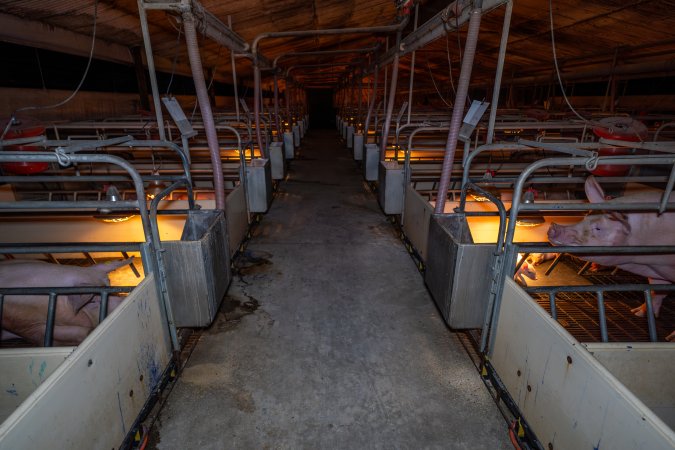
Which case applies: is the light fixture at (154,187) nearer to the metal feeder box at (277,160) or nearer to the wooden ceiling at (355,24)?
the wooden ceiling at (355,24)

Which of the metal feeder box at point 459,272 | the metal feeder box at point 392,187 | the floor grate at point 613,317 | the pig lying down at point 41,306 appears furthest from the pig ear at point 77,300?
the metal feeder box at point 392,187

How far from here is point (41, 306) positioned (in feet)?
8.92

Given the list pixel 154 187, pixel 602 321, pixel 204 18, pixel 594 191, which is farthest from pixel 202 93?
pixel 602 321

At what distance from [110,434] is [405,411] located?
2.00m

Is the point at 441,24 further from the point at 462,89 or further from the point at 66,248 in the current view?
the point at 66,248

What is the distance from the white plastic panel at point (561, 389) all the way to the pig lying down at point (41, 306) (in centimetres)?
331

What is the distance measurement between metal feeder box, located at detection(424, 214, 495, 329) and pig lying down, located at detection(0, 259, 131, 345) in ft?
10.2

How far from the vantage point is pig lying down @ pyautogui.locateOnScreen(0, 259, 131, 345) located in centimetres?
A: 268

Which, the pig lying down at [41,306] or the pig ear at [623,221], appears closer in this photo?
the pig lying down at [41,306]

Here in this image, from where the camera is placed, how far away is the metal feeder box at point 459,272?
9.97ft

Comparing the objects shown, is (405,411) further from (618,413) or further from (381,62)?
(381,62)

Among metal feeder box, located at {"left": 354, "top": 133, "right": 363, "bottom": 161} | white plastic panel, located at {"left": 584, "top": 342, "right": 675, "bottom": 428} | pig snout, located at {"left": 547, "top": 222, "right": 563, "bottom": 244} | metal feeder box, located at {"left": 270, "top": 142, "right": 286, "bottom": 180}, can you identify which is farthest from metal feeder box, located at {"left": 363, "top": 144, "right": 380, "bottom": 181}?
white plastic panel, located at {"left": 584, "top": 342, "right": 675, "bottom": 428}

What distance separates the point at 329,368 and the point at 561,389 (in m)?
1.83

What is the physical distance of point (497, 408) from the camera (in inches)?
107
